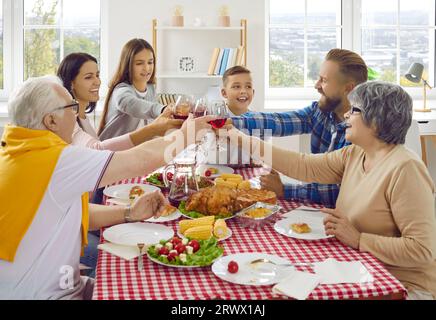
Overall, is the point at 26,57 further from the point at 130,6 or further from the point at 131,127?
the point at 131,127

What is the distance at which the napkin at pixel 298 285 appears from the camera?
1.72m

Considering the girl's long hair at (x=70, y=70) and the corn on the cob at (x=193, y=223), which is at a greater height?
the girl's long hair at (x=70, y=70)

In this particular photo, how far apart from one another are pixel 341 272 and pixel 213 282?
362 mm

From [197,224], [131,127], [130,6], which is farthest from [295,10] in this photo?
[197,224]

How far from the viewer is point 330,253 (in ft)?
6.79

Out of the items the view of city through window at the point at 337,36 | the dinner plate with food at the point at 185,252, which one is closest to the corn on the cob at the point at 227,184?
the dinner plate with food at the point at 185,252

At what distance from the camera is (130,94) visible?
3.95 meters

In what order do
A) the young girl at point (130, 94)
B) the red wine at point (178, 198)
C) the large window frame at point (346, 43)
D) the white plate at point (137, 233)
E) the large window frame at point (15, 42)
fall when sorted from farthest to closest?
the large window frame at point (346, 43) < the large window frame at point (15, 42) < the young girl at point (130, 94) < the red wine at point (178, 198) < the white plate at point (137, 233)

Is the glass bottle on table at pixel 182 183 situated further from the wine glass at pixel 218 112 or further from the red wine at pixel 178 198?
the wine glass at pixel 218 112

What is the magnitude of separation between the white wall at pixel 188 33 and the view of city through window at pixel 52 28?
0.47 m

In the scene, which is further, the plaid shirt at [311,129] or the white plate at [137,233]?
the plaid shirt at [311,129]

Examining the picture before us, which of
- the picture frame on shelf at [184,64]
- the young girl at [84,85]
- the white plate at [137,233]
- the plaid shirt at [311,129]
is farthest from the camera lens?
the picture frame on shelf at [184,64]

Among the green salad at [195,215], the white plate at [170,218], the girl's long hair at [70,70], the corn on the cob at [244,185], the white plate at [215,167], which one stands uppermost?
the girl's long hair at [70,70]
